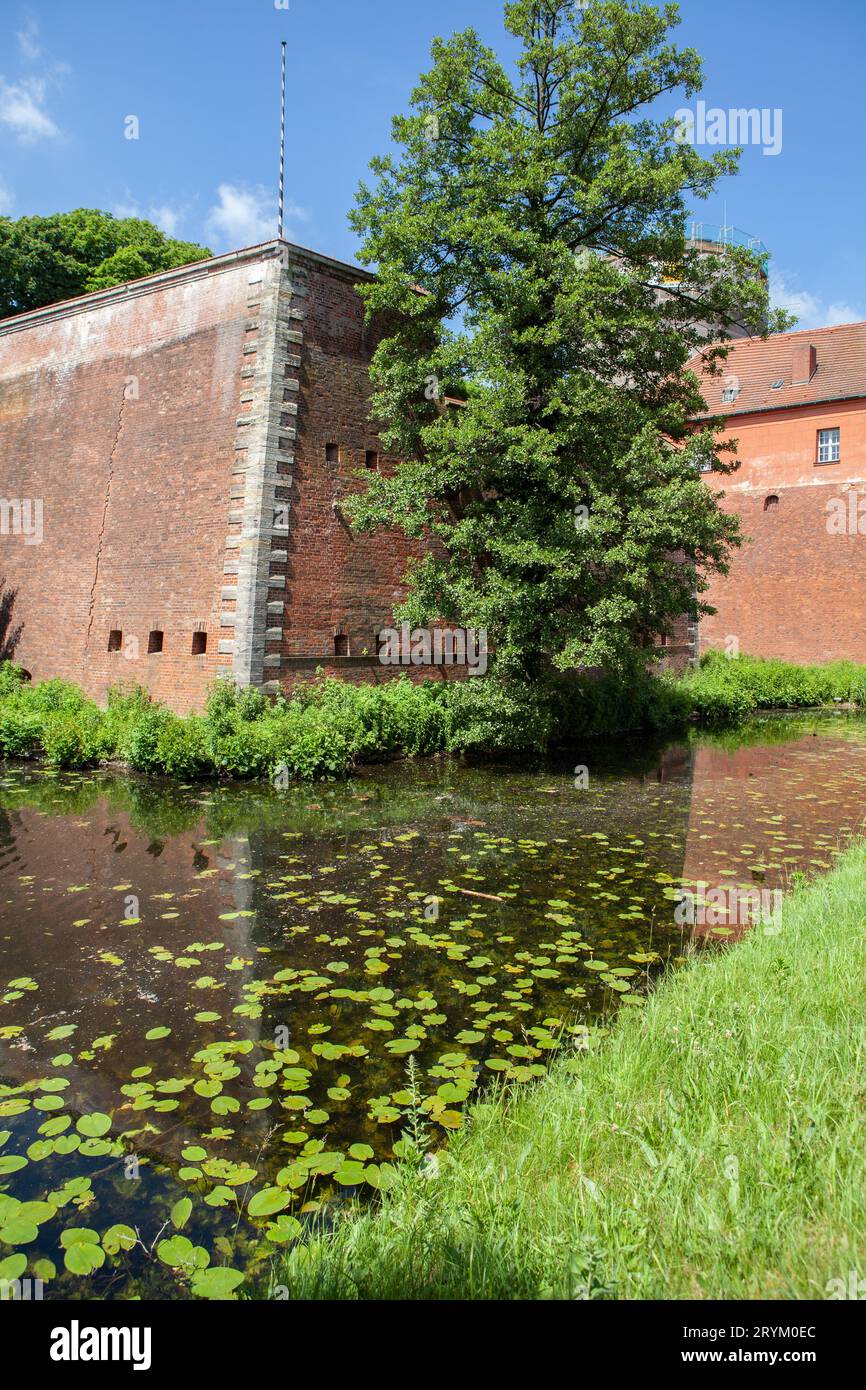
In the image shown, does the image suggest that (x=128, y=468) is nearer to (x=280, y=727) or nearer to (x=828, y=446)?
(x=280, y=727)

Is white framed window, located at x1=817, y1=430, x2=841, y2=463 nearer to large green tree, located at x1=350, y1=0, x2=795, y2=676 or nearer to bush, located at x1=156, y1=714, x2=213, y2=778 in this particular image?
large green tree, located at x1=350, y1=0, x2=795, y2=676

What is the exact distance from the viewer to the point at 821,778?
14.3m

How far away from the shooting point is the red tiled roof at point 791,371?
31.5 metres

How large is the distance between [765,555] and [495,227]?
78.1 ft

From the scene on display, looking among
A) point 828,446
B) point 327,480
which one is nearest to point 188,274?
point 327,480

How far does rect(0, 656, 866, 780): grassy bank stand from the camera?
43.2 feet

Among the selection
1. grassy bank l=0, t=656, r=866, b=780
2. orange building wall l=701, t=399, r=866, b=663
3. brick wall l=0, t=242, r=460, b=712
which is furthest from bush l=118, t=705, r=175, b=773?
orange building wall l=701, t=399, r=866, b=663

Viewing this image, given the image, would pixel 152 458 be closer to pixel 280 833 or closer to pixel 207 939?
pixel 280 833

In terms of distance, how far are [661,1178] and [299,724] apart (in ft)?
35.6

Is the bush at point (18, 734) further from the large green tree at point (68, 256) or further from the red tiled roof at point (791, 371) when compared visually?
the red tiled roof at point (791, 371)

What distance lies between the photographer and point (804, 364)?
107 ft

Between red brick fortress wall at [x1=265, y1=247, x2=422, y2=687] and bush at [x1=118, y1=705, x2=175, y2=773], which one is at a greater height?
red brick fortress wall at [x1=265, y1=247, x2=422, y2=687]

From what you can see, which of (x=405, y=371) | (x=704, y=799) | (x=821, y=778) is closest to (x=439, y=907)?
(x=704, y=799)

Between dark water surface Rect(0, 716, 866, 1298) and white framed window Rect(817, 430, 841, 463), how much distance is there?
2354 centimetres
